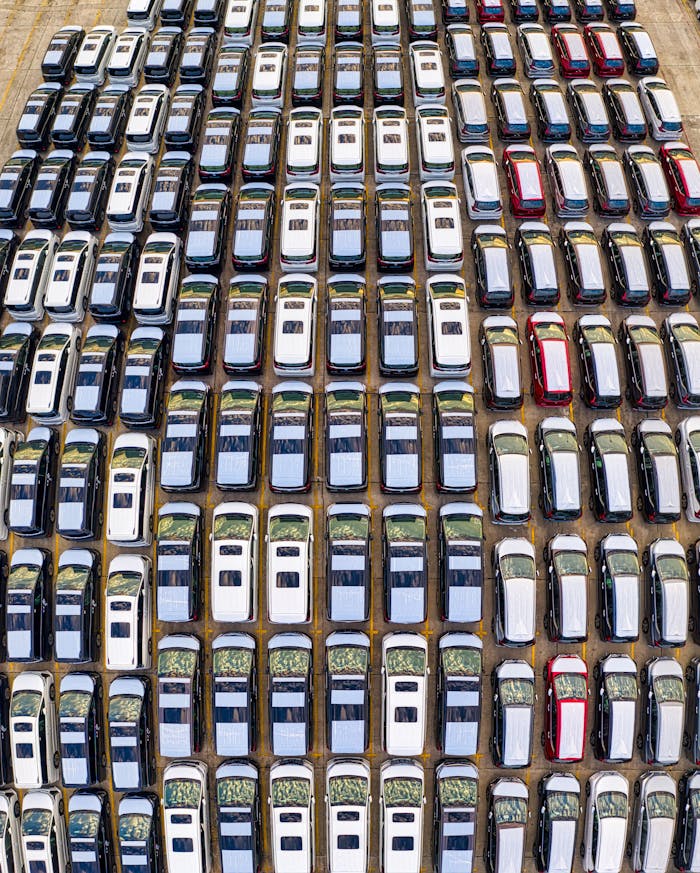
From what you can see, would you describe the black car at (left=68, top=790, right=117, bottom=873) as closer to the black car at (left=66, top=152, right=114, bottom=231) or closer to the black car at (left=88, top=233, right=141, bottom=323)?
the black car at (left=88, top=233, right=141, bottom=323)

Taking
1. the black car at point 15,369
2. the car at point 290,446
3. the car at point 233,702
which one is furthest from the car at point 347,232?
the car at point 233,702

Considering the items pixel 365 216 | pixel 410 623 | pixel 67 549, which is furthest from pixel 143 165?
pixel 410 623

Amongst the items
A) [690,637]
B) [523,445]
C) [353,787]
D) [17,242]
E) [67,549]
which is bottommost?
[353,787]

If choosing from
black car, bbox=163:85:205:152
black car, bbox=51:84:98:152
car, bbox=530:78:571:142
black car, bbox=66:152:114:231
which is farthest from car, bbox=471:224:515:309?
black car, bbox=51:84:98:152

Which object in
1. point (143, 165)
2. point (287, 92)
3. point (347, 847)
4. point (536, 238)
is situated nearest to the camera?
point (347, 847)

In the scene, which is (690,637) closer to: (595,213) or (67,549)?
(595,213)
